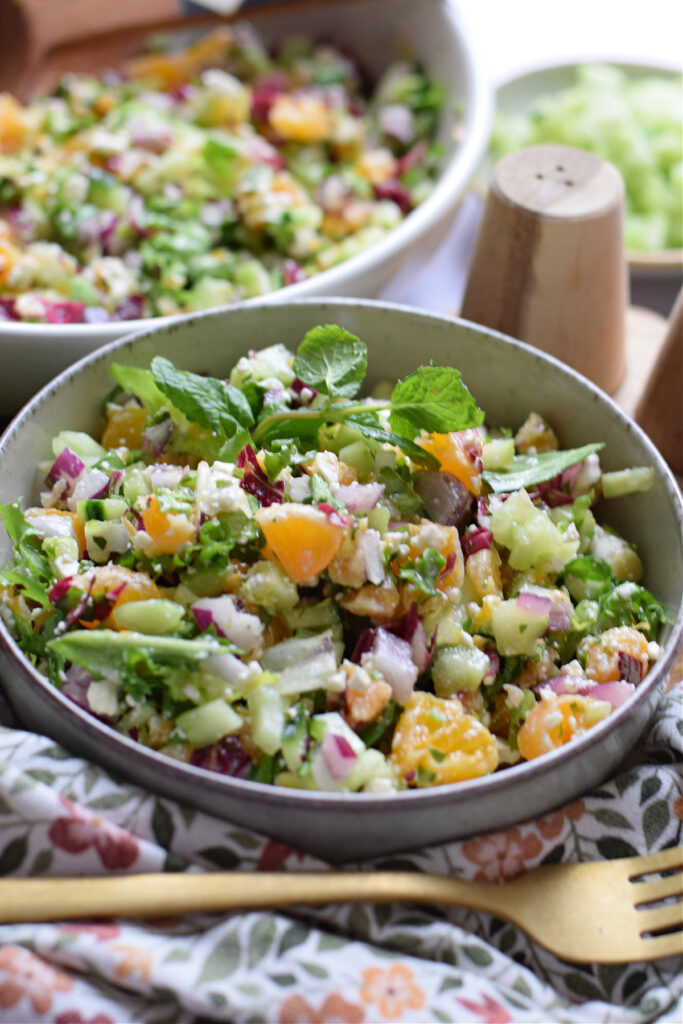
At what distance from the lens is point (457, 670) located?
5.50 ft

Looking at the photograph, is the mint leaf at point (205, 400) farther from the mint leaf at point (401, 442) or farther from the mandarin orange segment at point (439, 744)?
the mandarin orange segment at point (439, 744)

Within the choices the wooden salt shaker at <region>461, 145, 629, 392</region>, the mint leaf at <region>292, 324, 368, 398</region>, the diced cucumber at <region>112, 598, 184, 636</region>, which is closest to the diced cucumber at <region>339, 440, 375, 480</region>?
the mint leaf at <region>292, 324, 368, 398</region>

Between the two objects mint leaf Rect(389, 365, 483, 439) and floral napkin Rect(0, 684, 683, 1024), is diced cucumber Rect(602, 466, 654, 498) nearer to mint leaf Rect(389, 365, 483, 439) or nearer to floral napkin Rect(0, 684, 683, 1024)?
mint leaf Rect(389, 365, 483, 439)

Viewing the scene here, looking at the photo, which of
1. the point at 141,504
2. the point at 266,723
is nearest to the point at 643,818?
the point at 266,723

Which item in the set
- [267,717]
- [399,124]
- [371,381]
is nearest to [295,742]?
[267,717]

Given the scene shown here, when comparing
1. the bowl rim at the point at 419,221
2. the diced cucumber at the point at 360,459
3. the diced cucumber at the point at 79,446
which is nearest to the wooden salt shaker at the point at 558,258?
the bowl rim at the point at 419,221

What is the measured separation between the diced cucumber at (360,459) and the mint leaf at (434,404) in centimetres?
9

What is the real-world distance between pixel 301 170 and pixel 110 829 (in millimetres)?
2388

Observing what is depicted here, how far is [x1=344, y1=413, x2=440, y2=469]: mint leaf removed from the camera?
183 cm

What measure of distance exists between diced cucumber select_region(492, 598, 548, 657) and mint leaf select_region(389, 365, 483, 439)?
0.33 m

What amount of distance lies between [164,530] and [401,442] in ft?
1.50

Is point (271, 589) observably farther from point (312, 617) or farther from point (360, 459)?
point (360, 459)

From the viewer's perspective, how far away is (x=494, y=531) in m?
1.83

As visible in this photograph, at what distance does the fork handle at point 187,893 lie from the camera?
1.46 meters
